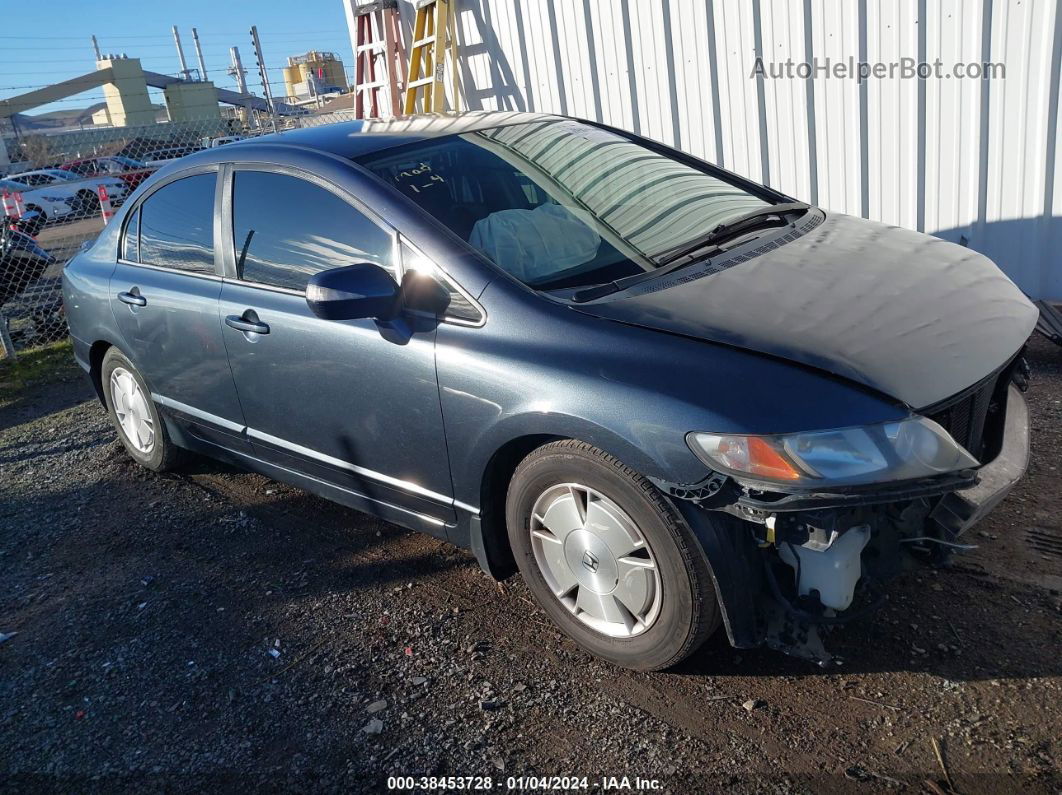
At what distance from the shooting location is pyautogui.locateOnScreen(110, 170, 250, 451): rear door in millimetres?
3889

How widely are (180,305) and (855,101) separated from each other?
4.62 m

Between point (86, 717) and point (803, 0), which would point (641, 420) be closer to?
point (86, 717)

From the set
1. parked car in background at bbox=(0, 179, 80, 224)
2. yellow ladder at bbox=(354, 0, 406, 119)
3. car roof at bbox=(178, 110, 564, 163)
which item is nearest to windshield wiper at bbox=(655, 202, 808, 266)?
car roof at bbox=(178, 110, 564, 163)

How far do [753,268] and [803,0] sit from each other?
3.94 metres

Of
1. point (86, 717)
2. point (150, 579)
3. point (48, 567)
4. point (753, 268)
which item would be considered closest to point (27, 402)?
point (48, 567)

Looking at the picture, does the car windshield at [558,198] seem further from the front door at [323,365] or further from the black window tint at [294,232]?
the front door at [323,365]

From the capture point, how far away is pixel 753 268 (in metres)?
3.02

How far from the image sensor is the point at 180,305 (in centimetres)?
399

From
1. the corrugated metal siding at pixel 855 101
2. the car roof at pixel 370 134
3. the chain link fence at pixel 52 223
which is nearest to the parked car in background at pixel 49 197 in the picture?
the chain link fence at pixel 52 223

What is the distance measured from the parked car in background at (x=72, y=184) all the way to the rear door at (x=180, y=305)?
14709 millimetres

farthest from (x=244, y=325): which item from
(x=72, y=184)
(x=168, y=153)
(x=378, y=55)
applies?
(x=72, y=184)

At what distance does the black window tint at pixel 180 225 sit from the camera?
12.9ft

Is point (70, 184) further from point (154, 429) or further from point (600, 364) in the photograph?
point (600, 364)

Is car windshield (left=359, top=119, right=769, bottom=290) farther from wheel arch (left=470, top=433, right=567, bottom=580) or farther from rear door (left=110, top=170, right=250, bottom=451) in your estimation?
rear door (left=110, top=170, right=250, bottom=451)
